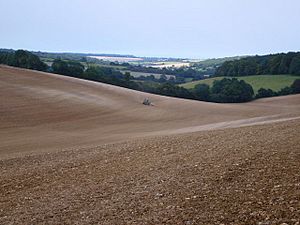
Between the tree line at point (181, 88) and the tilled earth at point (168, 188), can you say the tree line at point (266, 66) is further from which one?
the tilled earth at point (168, 188)

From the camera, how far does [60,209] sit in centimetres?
754

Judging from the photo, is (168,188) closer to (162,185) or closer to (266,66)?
(162,185)

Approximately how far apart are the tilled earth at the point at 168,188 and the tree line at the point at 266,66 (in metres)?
65.5

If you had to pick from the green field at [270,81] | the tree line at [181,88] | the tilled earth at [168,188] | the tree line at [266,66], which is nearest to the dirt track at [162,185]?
the tilled earth at [168,188]

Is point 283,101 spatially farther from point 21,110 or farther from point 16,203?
point 16,203

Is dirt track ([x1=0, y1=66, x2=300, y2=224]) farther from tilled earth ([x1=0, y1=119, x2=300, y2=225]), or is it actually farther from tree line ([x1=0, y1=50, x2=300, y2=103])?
tree line ([x1=0, y1=50, x2=300, y2=103])

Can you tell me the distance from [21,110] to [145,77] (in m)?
58.4

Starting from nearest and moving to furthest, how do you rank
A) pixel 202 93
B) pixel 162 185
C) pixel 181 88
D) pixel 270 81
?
pixel 162 185, pixel 181 88, pixel 202 93, pixel 270 81

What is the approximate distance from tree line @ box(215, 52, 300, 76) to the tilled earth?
65.5 meters

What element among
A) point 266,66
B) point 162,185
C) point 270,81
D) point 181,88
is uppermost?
point 266,66

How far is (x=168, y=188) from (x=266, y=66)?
7607cm

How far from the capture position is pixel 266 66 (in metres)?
79.9

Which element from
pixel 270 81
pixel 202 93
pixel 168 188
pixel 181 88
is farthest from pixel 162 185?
pixel 270 81

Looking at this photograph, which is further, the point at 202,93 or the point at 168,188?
the point at 202,93
